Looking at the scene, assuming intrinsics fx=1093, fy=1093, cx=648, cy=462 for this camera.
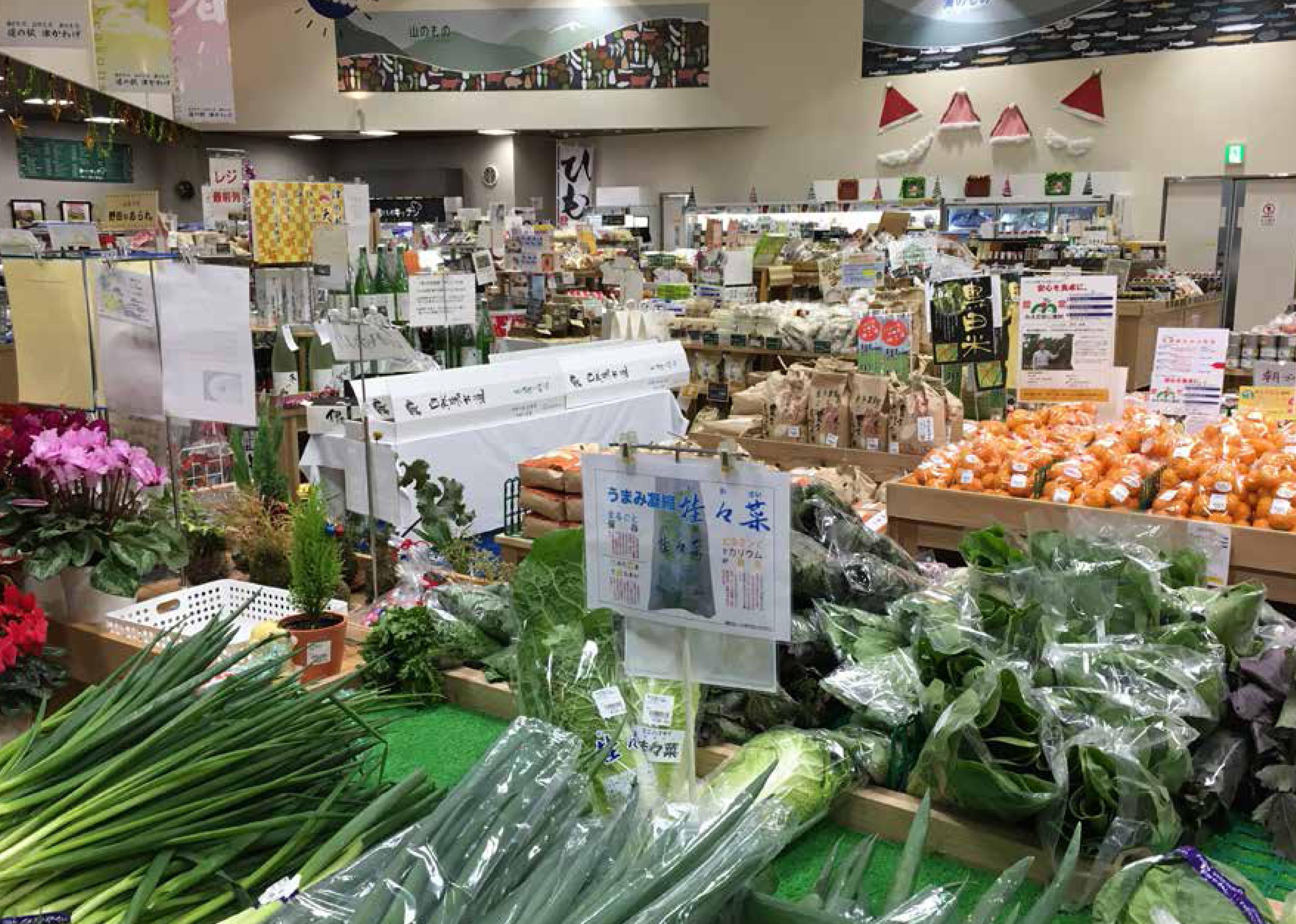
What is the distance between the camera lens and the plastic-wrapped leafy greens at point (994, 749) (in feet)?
5.16

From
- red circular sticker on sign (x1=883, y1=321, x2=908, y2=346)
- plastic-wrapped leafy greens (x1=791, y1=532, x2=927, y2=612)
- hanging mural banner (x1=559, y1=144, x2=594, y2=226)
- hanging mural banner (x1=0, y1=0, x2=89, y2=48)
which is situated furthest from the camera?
hanging mural banner (x1=559, y1=144, x2=594, y2=226)

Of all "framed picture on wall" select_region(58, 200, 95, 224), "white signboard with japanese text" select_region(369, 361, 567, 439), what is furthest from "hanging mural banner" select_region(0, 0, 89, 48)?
"framed picture on wall" select_region(58, 200, 95, 224)

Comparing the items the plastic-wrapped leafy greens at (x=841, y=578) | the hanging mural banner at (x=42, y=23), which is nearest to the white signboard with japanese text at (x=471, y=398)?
the plastic-wrapped leafy greens at (x=841, y=578)

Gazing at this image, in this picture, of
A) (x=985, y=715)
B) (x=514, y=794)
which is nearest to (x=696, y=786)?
(x=985, y=715)

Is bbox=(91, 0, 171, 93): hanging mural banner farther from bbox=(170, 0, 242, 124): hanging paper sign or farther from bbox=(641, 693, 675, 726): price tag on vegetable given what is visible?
bbox=(641, 693, 675, 726): price tag on vegetable

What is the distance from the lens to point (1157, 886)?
1.20 m

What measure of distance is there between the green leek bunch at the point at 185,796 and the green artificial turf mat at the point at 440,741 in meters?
0.31

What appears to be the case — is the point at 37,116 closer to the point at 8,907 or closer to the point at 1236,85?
the point at 1236,85

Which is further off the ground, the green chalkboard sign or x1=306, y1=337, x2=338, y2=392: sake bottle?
the green chalkboard sign

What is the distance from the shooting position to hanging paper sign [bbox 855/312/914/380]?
4.68 metres

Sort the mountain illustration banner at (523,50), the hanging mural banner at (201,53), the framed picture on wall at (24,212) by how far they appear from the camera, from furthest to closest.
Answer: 1. the mountain illustration banner at (523,50)
2. the framed picture on wall at (24,212)
3. the hanging mural banner at (201,53)

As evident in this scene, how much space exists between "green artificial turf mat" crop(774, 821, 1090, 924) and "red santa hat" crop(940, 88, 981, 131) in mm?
14081

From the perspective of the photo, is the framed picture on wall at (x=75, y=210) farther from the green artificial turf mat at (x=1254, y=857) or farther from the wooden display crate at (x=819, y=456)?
the green artificial turf mat at (x=1254, y=857)

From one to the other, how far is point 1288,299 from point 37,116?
663 inches
